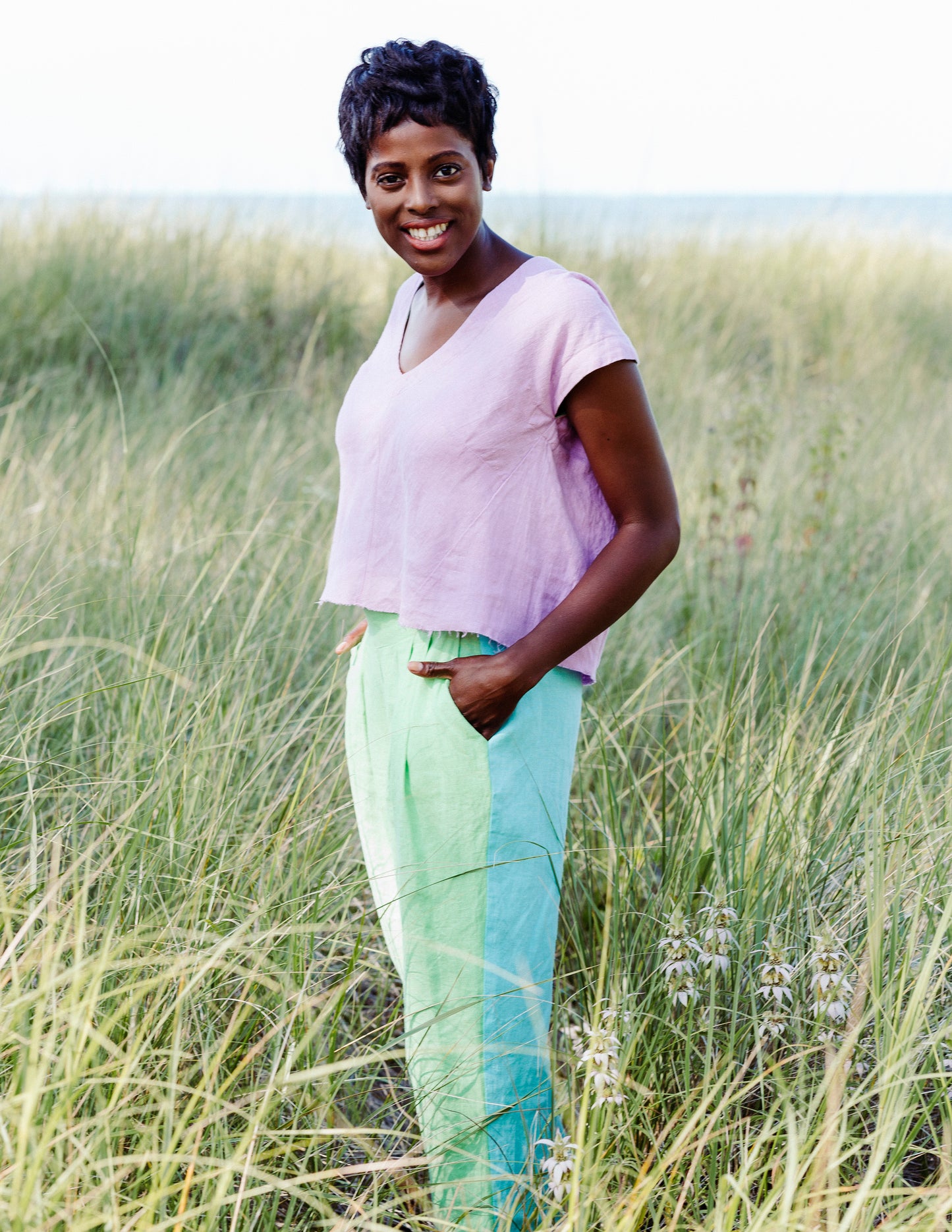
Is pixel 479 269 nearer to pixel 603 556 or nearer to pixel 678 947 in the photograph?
pixel 603 556

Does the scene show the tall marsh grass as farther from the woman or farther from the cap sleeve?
the cap sleeve

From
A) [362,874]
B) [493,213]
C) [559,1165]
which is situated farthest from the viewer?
[493,213]

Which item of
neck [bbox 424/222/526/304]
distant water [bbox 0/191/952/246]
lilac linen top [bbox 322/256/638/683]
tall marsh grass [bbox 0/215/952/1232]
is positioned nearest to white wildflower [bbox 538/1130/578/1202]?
tall marsh grass [bbox 0/215/952/1232]

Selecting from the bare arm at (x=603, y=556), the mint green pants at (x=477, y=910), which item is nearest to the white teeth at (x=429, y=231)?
the bare arm at (x=603, y=556)

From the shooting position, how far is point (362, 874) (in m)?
2.16

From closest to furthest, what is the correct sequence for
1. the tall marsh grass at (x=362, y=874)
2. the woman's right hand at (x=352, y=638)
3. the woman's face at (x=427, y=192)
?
the tall marsh grass at (x=362, y=874) → the woman's face at (x=427, y=192) → the woman's right hand at (x=352, y=638)

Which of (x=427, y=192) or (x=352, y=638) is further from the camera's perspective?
(x=352, y=638)

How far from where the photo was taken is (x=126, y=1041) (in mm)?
1513

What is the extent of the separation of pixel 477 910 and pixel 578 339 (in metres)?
0.80

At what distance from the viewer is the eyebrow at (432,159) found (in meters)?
1.57

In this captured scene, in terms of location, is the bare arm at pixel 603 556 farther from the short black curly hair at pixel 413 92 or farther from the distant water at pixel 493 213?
the distant water at pixel 493 213

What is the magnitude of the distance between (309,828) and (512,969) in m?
0.64

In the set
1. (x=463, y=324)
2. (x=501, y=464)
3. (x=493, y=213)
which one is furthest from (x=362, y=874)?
(x=493, y=213)

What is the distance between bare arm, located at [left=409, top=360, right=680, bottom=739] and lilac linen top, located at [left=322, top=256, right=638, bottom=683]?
46mm
